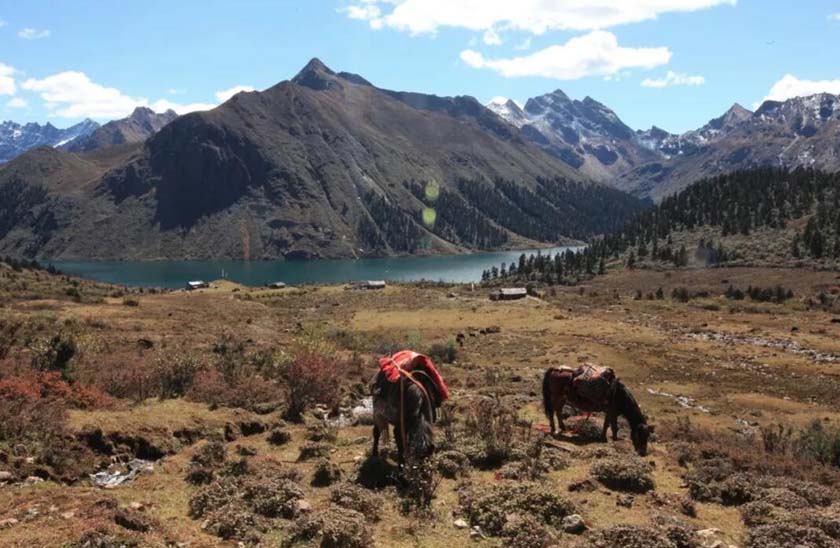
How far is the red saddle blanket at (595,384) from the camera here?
15.4 m

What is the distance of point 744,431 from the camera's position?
21734 mm

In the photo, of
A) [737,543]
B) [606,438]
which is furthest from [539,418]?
[737,543]

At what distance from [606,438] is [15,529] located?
535 inches

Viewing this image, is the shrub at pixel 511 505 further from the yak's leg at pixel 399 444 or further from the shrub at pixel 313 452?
the shrub at pixel 313 452

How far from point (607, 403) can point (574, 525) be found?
6783mm

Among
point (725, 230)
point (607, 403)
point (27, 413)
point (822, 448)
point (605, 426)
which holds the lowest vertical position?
point (822, 448)

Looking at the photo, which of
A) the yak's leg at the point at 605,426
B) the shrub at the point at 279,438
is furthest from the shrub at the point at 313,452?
the yak's leg at the point at 605,426

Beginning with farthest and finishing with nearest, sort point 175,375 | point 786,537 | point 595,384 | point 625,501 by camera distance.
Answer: point 175,375 < point 595,384 < point 625,501 < point 786,537

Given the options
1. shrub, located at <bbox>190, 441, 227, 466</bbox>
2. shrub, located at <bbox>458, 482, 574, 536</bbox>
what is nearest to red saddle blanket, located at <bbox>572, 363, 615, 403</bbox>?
shrub, located at <bbox>458, 482, 574, 536</bbox>

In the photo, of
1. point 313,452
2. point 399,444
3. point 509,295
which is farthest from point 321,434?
point 509,295

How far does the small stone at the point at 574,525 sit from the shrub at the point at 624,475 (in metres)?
2.54

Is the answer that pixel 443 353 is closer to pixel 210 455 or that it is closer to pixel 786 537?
pixel 210 455

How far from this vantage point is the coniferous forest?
121m

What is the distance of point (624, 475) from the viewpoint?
11.7m
